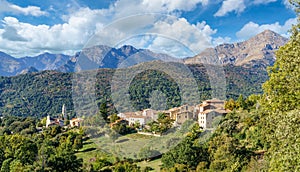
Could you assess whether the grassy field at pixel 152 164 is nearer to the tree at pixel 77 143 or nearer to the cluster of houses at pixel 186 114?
the cluster of houses at pixel 186 114

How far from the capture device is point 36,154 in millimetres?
13906

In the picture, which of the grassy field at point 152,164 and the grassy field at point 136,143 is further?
the grassy field at point 152,164

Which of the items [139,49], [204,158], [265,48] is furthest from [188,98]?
[265,48]

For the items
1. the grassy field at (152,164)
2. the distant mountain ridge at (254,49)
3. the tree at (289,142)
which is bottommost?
the grassy field at (152,164)

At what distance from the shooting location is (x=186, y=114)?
28.8 ft

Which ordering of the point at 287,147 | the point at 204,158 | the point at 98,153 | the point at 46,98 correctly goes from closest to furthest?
the point at 287,147
the point at 204,158
the point at 98,153
the point at 46,98

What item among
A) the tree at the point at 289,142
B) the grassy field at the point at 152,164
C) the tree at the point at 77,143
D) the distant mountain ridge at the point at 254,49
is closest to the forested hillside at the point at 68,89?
the tree at the point at 289,142

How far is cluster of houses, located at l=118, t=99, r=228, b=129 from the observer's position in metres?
7.63

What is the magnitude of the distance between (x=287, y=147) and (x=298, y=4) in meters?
2.05

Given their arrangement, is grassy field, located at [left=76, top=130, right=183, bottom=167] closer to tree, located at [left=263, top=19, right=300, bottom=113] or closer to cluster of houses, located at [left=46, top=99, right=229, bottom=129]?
cluster of houses, located at [left=46, top=99, right=229, bottom=129]

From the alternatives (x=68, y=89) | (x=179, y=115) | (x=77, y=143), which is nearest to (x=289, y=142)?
(x=179, y=115)

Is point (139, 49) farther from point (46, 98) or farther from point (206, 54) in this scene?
point (46, 98)

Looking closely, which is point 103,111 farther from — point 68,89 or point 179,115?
point 68,89

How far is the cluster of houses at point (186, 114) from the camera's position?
7633mm
